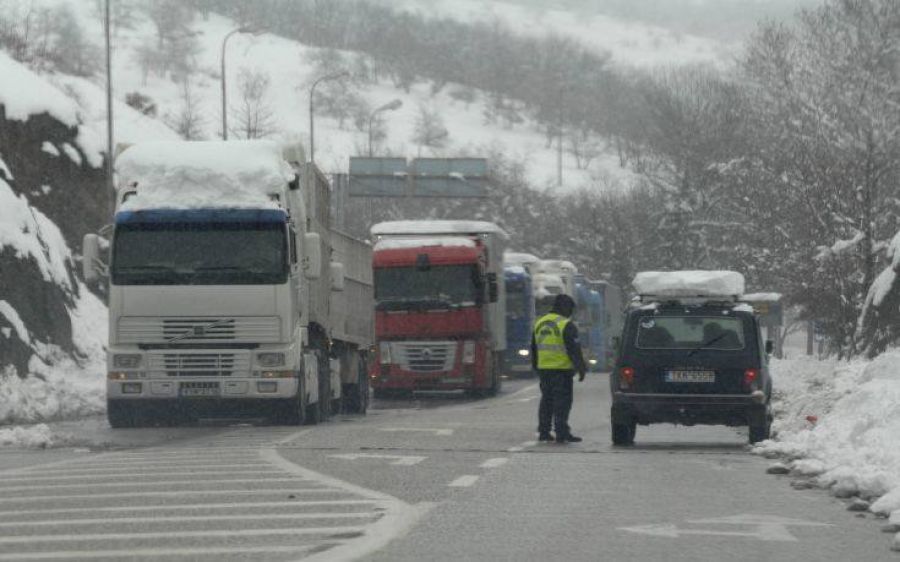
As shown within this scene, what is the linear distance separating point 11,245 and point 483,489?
24079 millimetres

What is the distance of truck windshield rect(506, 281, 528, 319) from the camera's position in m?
54.7

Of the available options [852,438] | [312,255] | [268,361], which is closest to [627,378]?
[852,438]

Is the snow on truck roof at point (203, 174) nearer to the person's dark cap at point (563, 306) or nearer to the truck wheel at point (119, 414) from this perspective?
the truck wheel at point (119, 414)

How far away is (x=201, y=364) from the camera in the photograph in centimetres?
2455

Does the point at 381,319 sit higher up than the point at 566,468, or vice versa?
the point at 381,319

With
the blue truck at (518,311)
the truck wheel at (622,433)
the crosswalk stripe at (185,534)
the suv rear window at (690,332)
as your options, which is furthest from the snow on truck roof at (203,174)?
the blue truck at (518,311)

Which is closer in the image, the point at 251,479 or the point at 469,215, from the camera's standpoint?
the point at 251,479

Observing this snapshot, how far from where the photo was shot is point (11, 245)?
3694cm

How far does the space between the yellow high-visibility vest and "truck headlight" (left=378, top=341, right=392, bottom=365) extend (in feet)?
59.5

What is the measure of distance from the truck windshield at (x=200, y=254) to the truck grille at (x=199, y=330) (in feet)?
1.60

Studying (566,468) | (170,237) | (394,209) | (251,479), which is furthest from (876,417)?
(394,209)

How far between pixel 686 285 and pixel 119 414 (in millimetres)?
7661

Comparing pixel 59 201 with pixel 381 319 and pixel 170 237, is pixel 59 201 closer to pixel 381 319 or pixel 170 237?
pixel 381 319

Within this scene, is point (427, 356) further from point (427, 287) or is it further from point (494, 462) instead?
point (494, 462)
